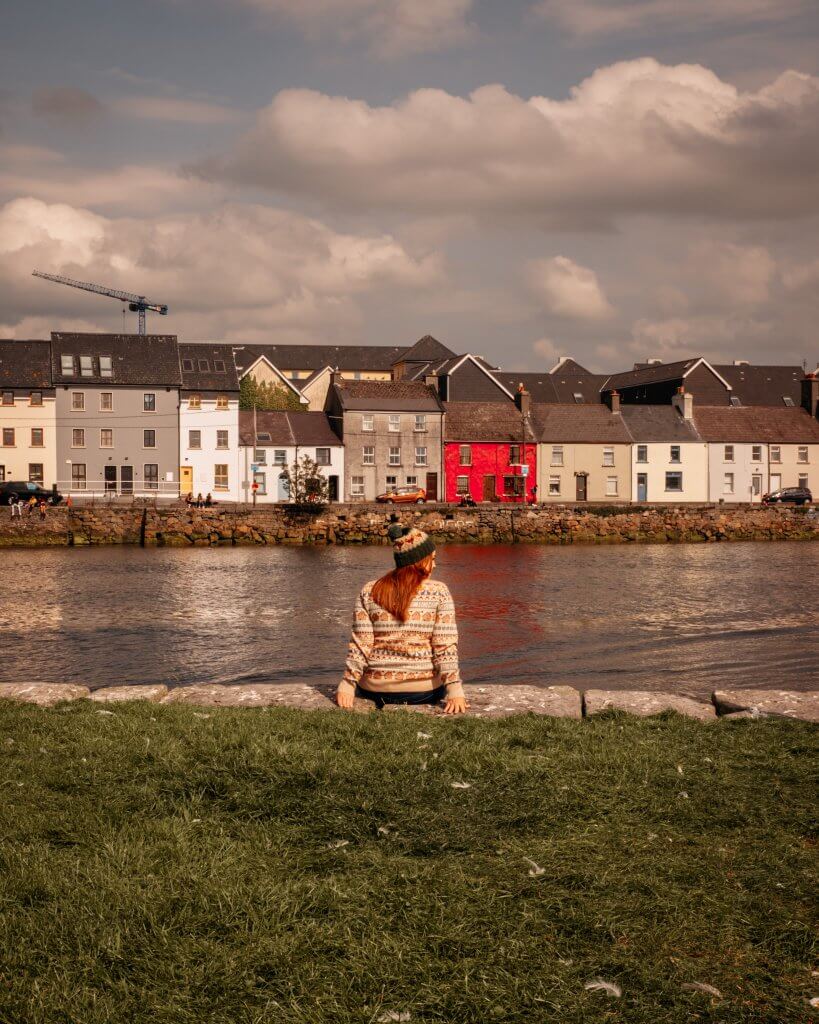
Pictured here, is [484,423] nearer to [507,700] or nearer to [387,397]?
[387,397]

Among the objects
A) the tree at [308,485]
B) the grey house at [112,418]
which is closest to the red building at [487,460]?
the tree at [308,485]

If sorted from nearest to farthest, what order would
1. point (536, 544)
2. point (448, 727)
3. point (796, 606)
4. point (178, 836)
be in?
point (178, 836), point (448, 727), point (796, 606), point (536, 544)

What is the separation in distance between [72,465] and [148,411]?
758 cm

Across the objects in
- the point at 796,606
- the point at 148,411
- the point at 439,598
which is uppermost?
the point at 148,411

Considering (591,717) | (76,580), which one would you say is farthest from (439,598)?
(76,580)

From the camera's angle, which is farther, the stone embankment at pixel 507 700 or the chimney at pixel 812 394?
the chimney at pixel 812 394

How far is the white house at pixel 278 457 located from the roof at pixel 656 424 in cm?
2580

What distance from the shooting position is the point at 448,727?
8133 mm

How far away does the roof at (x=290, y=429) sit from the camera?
79250mm

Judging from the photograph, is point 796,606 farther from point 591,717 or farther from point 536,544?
point 536,544

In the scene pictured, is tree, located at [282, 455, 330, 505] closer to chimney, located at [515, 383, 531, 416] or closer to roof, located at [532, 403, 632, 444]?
chimney, located at [515, 383, 531, 416]

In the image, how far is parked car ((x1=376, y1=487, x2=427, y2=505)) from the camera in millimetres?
74125

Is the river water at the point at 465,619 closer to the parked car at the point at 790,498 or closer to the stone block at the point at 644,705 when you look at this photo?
the stone block at the point at 644,705

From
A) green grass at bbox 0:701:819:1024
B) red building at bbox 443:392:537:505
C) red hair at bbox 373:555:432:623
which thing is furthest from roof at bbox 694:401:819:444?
green grass at bbox 0:701:819:1024
